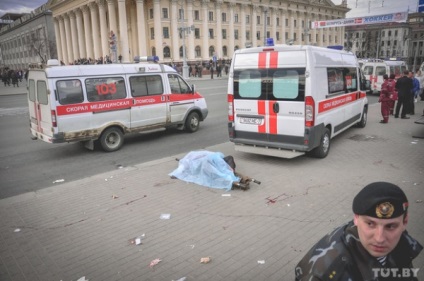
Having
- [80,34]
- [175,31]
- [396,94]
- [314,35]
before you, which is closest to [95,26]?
[80,34]

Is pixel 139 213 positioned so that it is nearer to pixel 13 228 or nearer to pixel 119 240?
pixel 119 240

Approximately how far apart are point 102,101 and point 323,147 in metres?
5.92

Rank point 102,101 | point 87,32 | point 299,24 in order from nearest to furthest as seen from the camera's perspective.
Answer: point 102,101 < point 87,32 < point 299,24

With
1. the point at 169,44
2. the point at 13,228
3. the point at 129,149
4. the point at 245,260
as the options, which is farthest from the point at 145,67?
the point at 169,44

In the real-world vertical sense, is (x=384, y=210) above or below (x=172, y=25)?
below

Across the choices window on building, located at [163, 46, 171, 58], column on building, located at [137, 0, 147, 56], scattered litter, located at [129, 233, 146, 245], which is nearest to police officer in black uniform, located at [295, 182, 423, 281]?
scattered litter, located at [129, 233, 146, 245]

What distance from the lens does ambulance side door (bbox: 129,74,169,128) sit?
9719 mm

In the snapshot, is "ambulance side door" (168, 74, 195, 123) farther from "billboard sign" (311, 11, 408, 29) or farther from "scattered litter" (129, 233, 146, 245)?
"billboard sign" (311, 11, 408, 29)

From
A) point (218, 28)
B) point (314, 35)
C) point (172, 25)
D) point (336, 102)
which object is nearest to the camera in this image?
point (336, 102)

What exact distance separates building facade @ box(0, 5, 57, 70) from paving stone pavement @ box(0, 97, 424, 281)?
85.1 m

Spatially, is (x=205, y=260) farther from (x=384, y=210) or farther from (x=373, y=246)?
(x=384, y=210)

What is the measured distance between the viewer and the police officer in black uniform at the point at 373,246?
1.60 m

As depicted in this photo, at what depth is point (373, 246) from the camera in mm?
1640

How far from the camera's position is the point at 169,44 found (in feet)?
213
